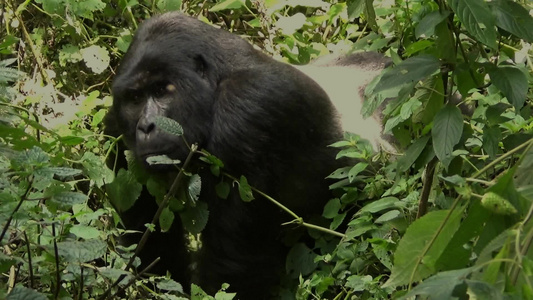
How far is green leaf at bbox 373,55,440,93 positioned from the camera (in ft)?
5.76

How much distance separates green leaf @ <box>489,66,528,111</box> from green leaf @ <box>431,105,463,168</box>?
0.11 m

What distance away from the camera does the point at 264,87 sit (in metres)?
3.15

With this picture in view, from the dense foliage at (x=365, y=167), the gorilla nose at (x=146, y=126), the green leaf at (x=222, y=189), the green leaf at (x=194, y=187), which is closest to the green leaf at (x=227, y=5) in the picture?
the dense foliage at (x=365, y=167)

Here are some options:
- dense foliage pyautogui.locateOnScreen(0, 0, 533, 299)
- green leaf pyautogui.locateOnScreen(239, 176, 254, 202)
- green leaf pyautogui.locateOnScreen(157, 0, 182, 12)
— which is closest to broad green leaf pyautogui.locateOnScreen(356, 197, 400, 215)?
dense foliage pyautogui.locateOnScreen(0, 0, 533, 299)

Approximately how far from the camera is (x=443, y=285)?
1068mm

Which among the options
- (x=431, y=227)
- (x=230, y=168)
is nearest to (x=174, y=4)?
(x=230, y=168)

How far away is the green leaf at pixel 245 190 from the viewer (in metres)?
2.93

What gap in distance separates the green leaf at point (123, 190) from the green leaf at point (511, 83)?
5.55ft

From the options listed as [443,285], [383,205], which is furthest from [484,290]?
[383,205]

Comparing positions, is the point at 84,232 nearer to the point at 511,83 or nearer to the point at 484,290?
the point at 511,83

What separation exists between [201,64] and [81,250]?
167cm

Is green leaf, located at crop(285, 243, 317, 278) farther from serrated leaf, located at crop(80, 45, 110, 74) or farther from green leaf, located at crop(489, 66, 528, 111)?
serrated leaf, located at crop(80, 45, 110, 74)

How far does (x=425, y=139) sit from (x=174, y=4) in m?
2.25

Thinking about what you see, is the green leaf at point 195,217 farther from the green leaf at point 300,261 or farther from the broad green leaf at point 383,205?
the broad green leaf at point 383,205
